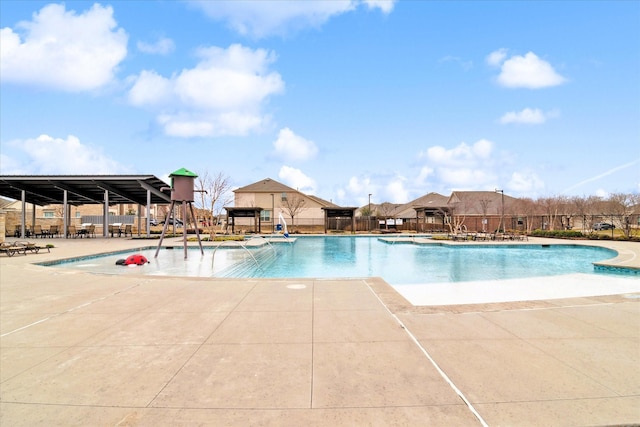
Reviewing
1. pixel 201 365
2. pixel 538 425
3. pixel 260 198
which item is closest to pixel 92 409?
pixel 201 365

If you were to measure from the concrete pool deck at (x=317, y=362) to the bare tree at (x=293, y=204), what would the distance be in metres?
36.7

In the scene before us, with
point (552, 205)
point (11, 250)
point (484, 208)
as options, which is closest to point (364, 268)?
point (11, 250)

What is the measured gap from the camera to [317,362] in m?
3.33

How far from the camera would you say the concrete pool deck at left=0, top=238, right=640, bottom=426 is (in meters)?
2.48

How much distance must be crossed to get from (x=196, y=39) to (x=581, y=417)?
1519cm

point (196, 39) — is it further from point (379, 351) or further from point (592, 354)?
point (592, 354)

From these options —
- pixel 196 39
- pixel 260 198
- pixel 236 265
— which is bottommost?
pixel 236 265

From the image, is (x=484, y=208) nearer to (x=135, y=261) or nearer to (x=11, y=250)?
(x=135, y=261)

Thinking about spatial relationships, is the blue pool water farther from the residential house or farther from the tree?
the residential house

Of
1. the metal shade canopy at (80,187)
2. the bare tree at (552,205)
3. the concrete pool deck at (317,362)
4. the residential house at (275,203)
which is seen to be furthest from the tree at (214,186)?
the bare tree at (552,205)

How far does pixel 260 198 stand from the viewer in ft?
143

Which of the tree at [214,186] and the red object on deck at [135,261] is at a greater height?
the tree at [214,186]

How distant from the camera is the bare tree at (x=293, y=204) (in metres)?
42.6

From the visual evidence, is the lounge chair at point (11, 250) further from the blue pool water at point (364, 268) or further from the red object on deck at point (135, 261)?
the red object on deck at point (135, 261)
